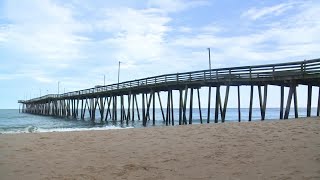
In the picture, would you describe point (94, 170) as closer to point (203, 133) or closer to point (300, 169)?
point (300, 169)

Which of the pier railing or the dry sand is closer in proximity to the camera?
the dry sand

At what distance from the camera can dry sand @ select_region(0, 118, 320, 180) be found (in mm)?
7734

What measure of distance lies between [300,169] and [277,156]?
1.21 metres

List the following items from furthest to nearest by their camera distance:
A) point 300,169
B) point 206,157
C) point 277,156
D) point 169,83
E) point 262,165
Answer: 1. point 169,83
2. point 206,157
3. point 277,156
4. point 262,165
5. point 300,169

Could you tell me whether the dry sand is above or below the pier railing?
below

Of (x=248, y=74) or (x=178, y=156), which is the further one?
(x=248, y=74)

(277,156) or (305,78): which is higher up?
(305,78)

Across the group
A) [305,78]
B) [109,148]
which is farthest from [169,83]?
[109,148]

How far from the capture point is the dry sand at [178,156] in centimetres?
773

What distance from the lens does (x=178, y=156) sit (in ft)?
31.1

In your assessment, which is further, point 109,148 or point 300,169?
point 109,148

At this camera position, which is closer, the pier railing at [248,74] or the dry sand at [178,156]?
the dry sand at [178,156]

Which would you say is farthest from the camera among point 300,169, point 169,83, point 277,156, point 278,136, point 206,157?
point 169,83

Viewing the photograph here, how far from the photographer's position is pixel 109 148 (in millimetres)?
11273
